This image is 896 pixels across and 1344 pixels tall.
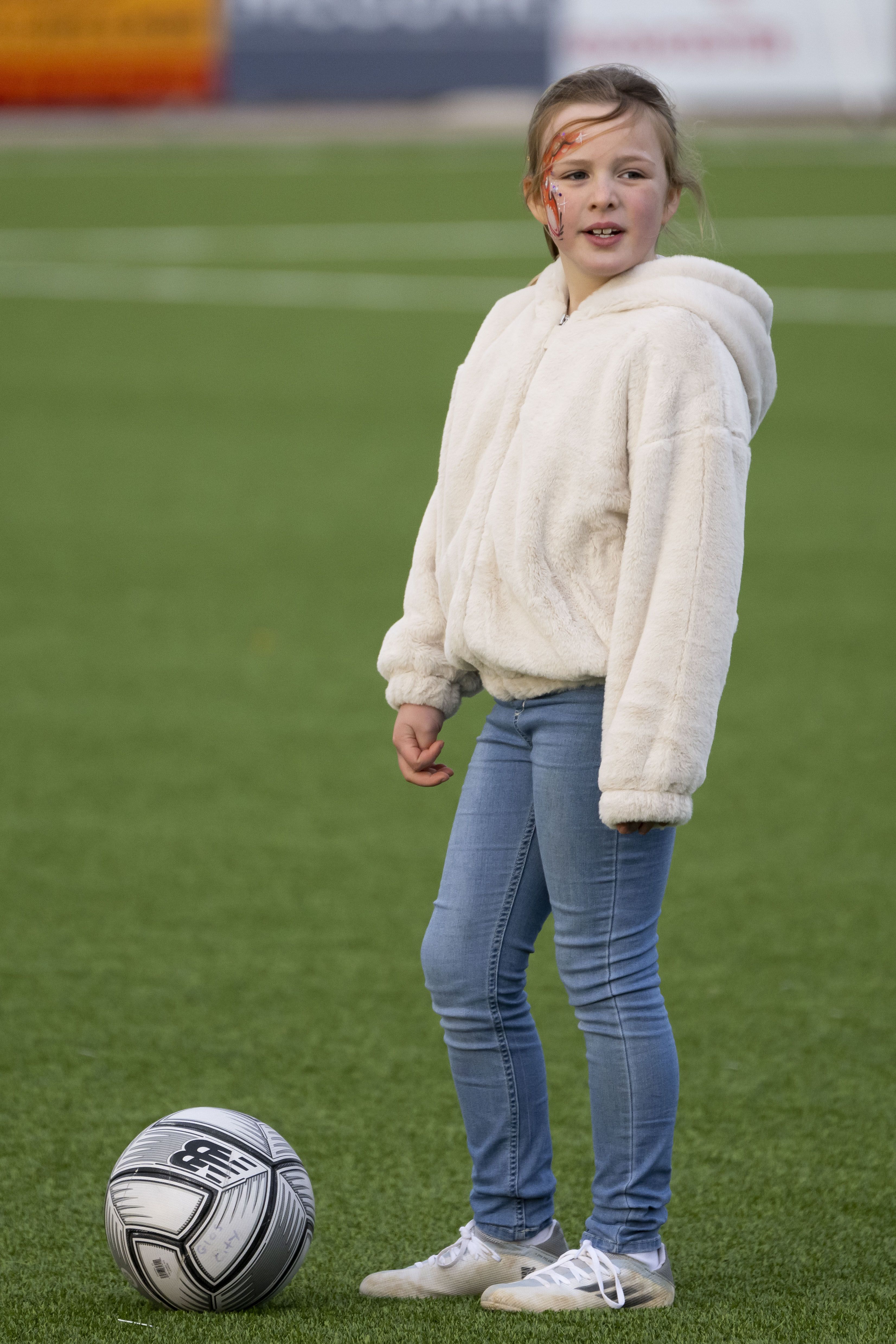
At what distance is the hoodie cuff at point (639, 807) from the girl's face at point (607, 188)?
71 centimetres

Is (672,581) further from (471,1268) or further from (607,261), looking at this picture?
(471,1268)

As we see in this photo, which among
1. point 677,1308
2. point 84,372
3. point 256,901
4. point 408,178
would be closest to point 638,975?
point 677,1308

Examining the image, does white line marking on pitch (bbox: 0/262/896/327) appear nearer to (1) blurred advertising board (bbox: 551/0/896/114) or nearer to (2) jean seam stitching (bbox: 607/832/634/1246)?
(1) blurred advertising board (bbox: 551/0/896/114)

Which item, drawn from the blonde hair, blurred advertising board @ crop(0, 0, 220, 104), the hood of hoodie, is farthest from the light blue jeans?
blurred advertising board @ crop(0, 0, 220, 104)

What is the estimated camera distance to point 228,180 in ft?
78.1

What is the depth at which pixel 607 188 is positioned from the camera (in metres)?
2.51

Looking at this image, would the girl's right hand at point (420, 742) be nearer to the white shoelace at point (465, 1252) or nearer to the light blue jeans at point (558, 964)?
the light blue jeans at point (558, 964)

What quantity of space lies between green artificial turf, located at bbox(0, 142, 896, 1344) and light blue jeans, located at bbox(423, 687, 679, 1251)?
19 cm

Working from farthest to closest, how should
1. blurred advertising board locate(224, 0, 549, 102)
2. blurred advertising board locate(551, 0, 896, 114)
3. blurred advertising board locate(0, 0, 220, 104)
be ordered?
blurred advertising board locate(0, 0, 220, 104) → blurred advertising board locate(224, 0, 549, 102) → blurred advertising board locate(551, 0, 896, 114)

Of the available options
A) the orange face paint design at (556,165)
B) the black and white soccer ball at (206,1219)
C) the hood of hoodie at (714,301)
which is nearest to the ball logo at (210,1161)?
the black and white soccer ball at (206,1219)

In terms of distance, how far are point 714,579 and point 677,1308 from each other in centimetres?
102

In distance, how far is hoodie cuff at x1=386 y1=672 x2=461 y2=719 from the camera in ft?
8.96

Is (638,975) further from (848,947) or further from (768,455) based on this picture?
(768,455)

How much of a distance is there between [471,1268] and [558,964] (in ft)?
1.57
